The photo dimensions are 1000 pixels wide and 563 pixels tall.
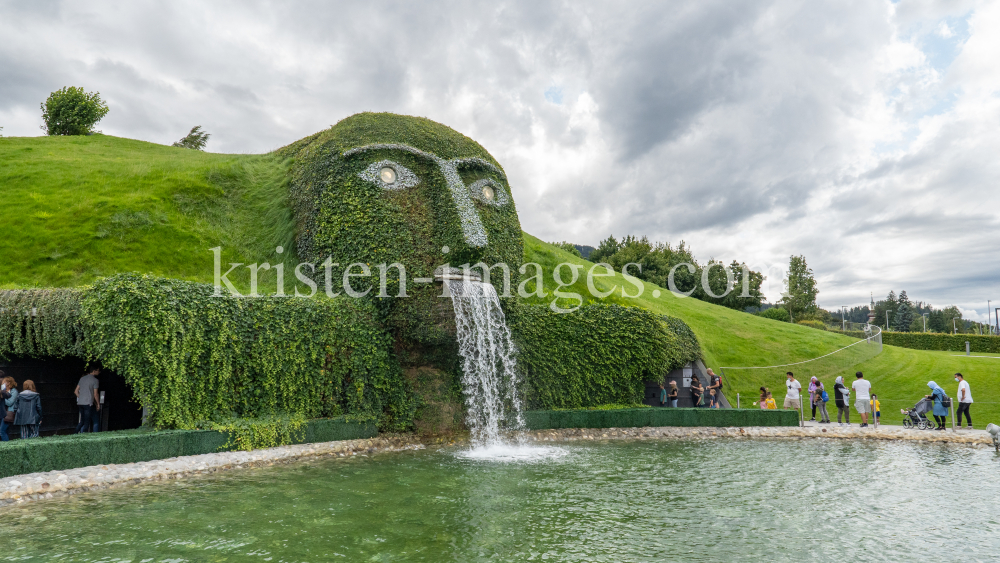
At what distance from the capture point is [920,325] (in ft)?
304

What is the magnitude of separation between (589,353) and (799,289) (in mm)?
42573

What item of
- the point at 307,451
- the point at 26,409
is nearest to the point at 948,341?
the point at 307,451

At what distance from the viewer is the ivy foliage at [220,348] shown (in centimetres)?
1059

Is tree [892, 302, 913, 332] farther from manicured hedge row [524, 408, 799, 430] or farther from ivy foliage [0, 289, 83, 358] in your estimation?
ivy foliage [0, 289, 83, 358]

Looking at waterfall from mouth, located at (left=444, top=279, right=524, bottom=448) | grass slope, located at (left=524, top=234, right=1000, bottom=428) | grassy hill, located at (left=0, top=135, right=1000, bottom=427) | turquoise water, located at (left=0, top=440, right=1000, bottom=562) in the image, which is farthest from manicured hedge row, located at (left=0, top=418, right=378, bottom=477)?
grass slope, located at (left=524, top=234, right=1000, bottom=428)

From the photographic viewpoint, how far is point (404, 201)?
15234 millimetres

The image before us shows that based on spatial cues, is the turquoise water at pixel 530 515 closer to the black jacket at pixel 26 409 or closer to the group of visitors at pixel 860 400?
the black jacket at pixel 26 409

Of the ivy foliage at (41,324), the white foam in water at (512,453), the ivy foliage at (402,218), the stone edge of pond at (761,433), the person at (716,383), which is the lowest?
the stone edge of pond at (761,433)

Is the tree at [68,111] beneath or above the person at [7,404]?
above

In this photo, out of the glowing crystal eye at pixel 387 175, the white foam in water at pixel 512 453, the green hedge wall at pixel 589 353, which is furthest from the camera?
the green hedge wall at pixel 589 353

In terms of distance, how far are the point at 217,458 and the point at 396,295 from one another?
5.50 meters

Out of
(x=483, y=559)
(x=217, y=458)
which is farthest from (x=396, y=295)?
(x=483, y=559)

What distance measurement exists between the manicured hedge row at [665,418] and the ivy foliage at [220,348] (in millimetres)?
4865

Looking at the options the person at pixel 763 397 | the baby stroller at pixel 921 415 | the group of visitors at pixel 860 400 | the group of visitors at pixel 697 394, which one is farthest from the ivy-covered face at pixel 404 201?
the baby stroller at pixel 921 415
